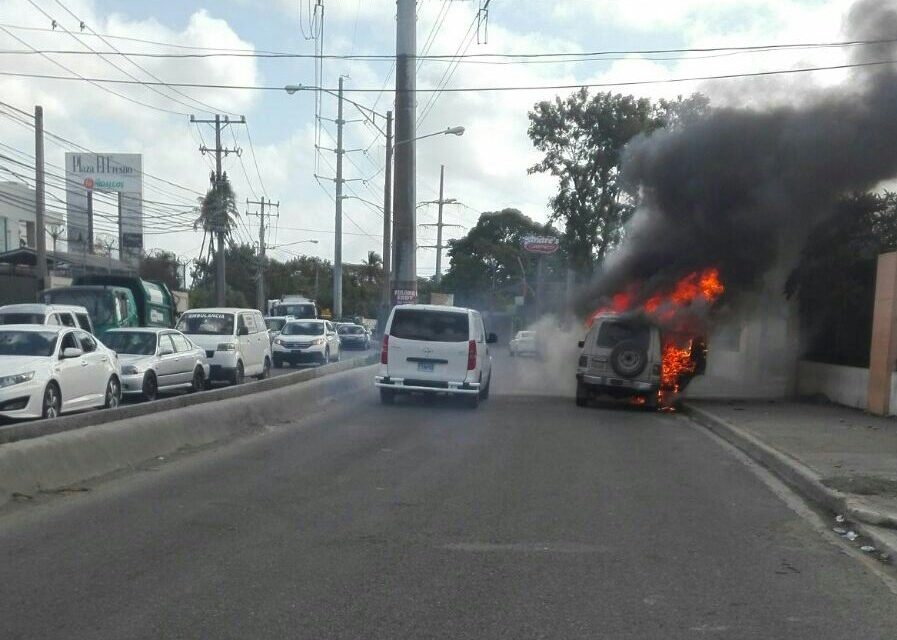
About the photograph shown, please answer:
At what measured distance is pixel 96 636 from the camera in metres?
5.27

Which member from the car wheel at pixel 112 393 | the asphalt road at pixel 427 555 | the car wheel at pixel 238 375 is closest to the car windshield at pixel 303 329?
the car wheel at pixel 238 375

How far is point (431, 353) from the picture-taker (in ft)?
60.9

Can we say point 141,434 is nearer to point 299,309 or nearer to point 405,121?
point 405,121

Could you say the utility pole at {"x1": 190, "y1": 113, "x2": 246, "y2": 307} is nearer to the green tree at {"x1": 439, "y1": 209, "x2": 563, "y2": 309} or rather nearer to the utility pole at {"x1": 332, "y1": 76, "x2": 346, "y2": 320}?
the utility pole at {"x1": 332, "y1": 76, "x2": 346, "y2": 320}

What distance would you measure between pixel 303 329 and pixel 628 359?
1540 centimetres

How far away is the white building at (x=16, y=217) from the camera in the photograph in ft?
192

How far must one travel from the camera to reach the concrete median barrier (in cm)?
888

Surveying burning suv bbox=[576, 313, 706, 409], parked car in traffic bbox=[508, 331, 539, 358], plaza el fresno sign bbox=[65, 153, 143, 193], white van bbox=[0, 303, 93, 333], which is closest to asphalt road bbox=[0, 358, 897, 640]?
burning suv bbox=[576, 313, 706, 409]

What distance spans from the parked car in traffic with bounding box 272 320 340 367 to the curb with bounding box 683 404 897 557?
56.3 ft

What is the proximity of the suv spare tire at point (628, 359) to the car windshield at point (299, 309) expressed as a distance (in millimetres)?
28161

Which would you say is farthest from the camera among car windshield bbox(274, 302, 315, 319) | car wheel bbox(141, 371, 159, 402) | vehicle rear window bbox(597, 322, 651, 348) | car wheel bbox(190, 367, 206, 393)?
car windshield bbox(274, 302, 315, 319)

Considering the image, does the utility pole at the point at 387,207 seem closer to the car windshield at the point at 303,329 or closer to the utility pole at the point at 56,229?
the car windshield at the point at 303,329

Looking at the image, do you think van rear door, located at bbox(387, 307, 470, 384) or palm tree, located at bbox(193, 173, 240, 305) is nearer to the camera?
van rear door, located at bbox(387, 307, 470, 384)

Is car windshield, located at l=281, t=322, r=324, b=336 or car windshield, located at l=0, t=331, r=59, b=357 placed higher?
car windshield, located at l=0, t=331, r=59, b=357
